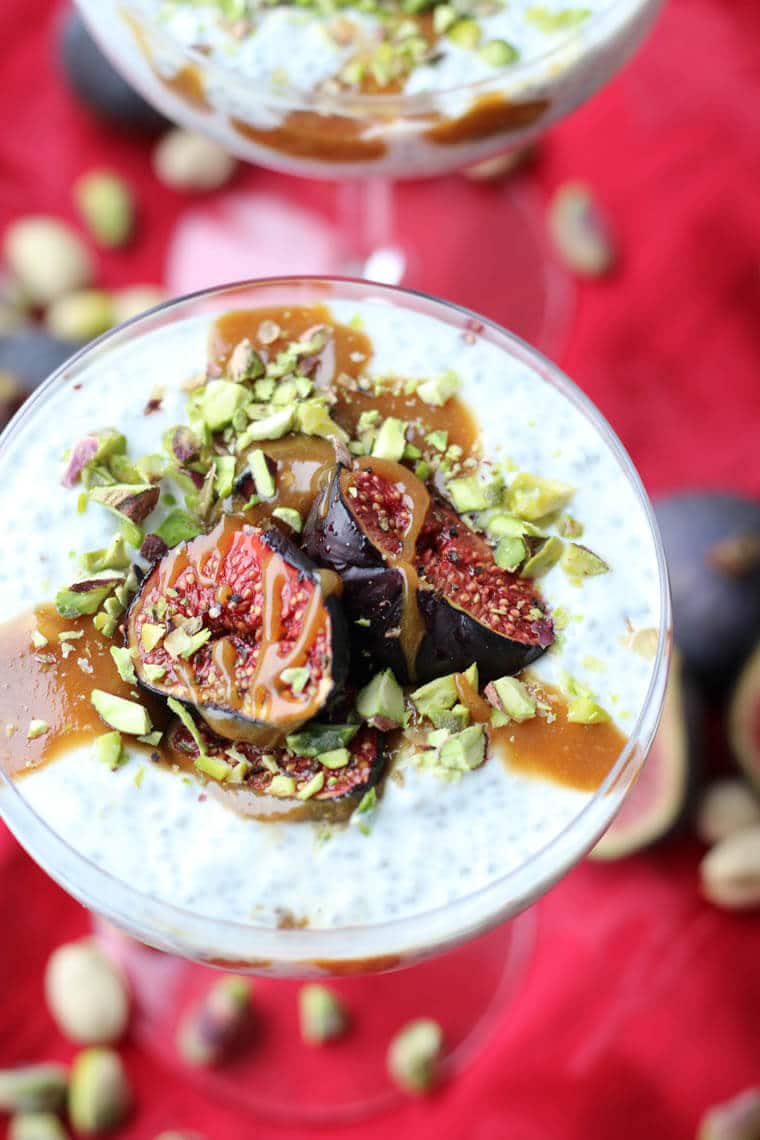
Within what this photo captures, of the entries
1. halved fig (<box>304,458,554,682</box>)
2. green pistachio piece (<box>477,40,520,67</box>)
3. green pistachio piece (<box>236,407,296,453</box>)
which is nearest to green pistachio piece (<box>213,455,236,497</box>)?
green pistachio piece (<box>236,407,296,453</box>)

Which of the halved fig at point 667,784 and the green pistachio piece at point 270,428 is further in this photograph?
the halved fig at point 667,784

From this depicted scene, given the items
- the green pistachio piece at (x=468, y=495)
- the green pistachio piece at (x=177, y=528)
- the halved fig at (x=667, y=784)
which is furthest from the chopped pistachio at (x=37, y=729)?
the halved fig at (x=667, y=784)

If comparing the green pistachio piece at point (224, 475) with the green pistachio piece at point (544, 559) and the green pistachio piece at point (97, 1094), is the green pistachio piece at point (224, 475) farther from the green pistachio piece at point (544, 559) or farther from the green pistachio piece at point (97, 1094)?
the green pistachio piece at point (97, 1094)

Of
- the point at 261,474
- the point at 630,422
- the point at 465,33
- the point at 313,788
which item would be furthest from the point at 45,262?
the point at 313,788

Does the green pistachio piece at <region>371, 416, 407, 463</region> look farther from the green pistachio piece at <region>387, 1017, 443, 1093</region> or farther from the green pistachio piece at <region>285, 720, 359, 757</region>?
the green pistachio piece at <region>387, 1017, 443, 1093</region>

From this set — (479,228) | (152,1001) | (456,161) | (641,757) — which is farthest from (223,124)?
(152,1001)

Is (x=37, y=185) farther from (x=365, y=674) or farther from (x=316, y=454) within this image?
(x=365, y=674)

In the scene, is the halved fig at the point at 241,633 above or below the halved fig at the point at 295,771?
above
